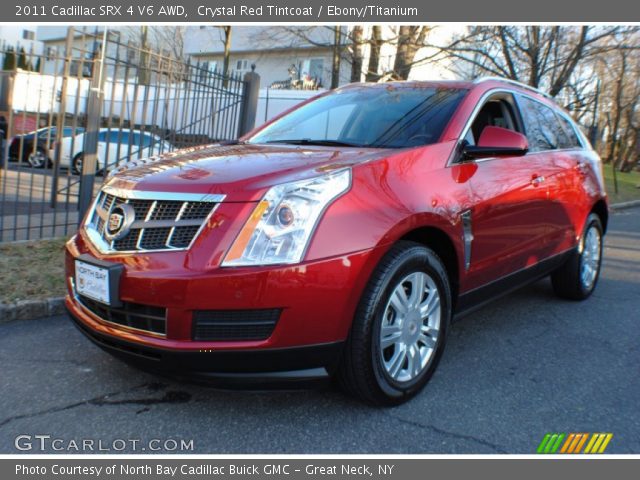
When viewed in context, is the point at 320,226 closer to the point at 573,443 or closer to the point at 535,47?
the point at 573,443

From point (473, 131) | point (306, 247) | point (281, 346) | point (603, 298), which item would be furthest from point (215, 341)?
point (603, 298)

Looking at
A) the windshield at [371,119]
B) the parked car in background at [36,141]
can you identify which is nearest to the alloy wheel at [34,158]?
the parked car in background at [36,141]

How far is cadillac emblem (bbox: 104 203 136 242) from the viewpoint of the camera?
2566 mm

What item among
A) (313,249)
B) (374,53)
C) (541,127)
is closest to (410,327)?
A: (313,249)

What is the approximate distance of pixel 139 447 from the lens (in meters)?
2.41

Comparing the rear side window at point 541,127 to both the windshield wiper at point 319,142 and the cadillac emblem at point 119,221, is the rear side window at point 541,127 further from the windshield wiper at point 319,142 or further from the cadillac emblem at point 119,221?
the cadillac emblem at point 119,221

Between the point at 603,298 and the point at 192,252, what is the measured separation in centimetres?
438

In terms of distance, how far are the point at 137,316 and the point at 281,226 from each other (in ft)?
2.53

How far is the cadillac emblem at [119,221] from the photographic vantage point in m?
2.57

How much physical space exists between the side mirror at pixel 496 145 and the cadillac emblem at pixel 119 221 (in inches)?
73.9

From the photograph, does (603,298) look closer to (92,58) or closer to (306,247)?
(306,247)

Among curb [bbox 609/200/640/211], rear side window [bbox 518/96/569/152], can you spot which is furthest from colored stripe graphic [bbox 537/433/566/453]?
curb [bbox 609/200/640/211]

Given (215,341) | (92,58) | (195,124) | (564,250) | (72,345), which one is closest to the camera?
(215,341)

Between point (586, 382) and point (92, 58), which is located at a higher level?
point (92, 58)
